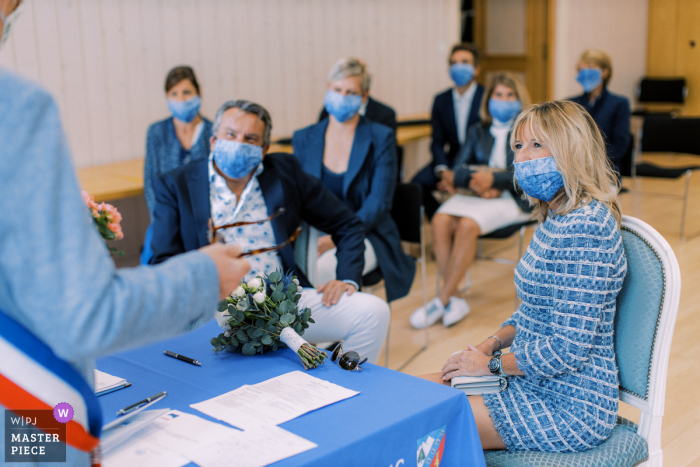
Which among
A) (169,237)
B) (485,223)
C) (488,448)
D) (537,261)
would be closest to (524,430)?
(488,448)

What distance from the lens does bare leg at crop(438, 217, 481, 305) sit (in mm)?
3885

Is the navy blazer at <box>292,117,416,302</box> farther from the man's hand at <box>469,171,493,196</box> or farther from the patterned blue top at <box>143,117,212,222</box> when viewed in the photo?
the man's hand at <box>469,171,493,196</box>

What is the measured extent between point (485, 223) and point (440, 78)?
310 centimetres

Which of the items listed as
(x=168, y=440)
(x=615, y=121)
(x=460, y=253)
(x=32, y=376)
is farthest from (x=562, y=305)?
(x=615, y=121)

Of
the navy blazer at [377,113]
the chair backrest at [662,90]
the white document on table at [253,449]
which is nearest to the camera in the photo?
the white document on table at [253,449]

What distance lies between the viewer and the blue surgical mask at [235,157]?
7.75 ft

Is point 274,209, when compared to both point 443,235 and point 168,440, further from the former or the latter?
point 443,235

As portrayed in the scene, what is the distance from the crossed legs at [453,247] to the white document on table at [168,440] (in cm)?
273

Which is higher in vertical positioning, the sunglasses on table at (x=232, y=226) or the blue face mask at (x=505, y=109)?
the blue face mask at (x=505, y=109)

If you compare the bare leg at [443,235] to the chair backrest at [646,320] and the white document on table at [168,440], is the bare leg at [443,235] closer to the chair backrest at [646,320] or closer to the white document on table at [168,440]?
the chair backrest at [646,320]

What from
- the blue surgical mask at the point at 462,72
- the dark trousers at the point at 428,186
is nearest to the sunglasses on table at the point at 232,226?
the dark trousers at the point at 428,186

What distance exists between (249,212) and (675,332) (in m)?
2.29

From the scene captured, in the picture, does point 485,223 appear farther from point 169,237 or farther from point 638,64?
point 638,64

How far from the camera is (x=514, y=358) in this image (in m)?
1.72
